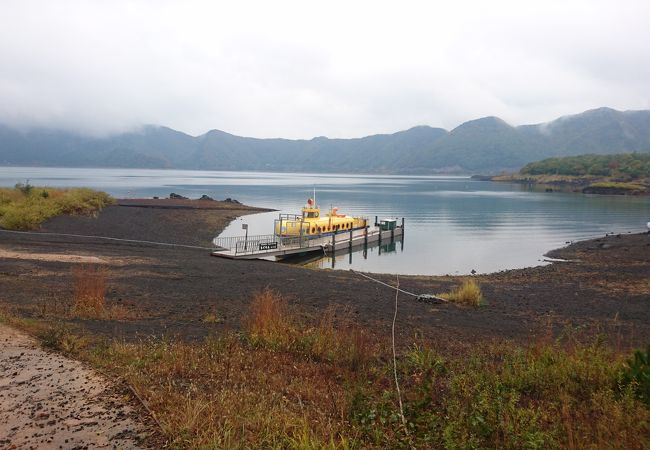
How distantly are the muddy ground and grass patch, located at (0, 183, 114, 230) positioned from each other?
3.64 meters

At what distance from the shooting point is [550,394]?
6613mm

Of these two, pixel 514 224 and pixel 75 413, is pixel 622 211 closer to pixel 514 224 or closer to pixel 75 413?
pixel 514 224

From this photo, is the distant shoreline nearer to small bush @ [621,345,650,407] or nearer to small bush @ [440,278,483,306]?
small bush @ [440,278,483,306]

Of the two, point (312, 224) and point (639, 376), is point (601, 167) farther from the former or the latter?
point (639, 376)

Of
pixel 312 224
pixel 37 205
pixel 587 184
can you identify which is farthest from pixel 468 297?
pixel 587 184

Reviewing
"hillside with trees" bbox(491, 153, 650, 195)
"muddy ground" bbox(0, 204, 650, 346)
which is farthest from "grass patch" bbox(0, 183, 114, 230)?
"hillside with trees" bbox(491, 153, 650, 195)

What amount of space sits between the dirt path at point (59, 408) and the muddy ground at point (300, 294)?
2.51 metres

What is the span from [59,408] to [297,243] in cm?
3075

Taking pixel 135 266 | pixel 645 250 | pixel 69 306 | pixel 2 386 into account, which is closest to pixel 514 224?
pixel 645 250

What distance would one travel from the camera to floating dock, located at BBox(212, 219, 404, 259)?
Answer: 103ft

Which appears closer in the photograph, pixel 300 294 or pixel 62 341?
pixel 62 341

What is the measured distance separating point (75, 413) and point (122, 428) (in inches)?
29.3

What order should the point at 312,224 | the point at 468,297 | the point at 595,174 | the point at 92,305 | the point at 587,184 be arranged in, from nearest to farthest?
the point at 92,305, the point at 468,297, the point at 312,224, the point at 587,184, the point at 595,174

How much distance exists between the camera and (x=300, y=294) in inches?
677
